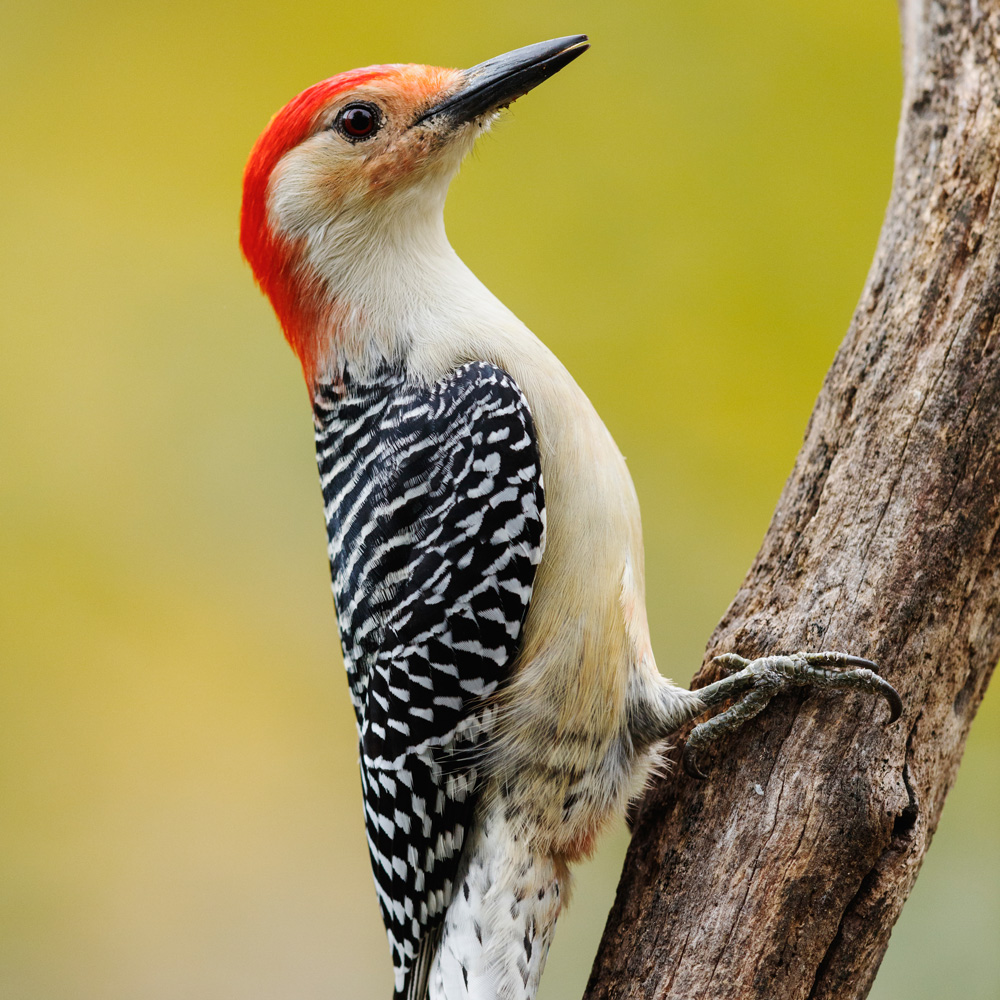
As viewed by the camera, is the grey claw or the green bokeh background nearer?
the grey claw

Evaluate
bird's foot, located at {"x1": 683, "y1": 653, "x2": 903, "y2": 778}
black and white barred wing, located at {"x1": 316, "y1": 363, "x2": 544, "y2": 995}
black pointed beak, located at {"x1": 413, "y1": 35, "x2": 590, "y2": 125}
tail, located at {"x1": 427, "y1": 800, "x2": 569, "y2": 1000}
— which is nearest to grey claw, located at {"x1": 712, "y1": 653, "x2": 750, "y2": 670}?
bird's foot, located at {"x1": 683, "y1": 653, "x2": 903, "y2": 778}

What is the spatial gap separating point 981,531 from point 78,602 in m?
3.69

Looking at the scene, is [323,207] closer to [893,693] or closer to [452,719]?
[452,719]

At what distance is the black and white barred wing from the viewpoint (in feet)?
7.45

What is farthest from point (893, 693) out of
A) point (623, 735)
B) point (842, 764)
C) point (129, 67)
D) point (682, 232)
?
point (129, 67)

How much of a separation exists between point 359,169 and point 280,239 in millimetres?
290

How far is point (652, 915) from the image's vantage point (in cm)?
224

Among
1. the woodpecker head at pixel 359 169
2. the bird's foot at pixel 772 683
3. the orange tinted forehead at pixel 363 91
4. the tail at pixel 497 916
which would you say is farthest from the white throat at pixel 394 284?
the tail at pixel 497 916

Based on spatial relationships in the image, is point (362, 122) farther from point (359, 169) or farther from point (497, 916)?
point (497, 916)

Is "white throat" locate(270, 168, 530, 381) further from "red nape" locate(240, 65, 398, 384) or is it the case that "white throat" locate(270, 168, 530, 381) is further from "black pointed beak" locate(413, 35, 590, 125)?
"black pointed beak" locate(413, 35, 590, 125)

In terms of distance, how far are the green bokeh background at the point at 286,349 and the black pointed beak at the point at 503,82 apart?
218 cm

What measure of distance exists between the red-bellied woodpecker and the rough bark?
12 cm

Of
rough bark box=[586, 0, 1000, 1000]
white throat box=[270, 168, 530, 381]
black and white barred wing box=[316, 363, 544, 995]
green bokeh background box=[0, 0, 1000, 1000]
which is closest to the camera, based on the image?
rough bark box=[586, 0, 1000, 1000]

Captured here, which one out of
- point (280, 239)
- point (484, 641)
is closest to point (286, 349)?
point (280, 239)
